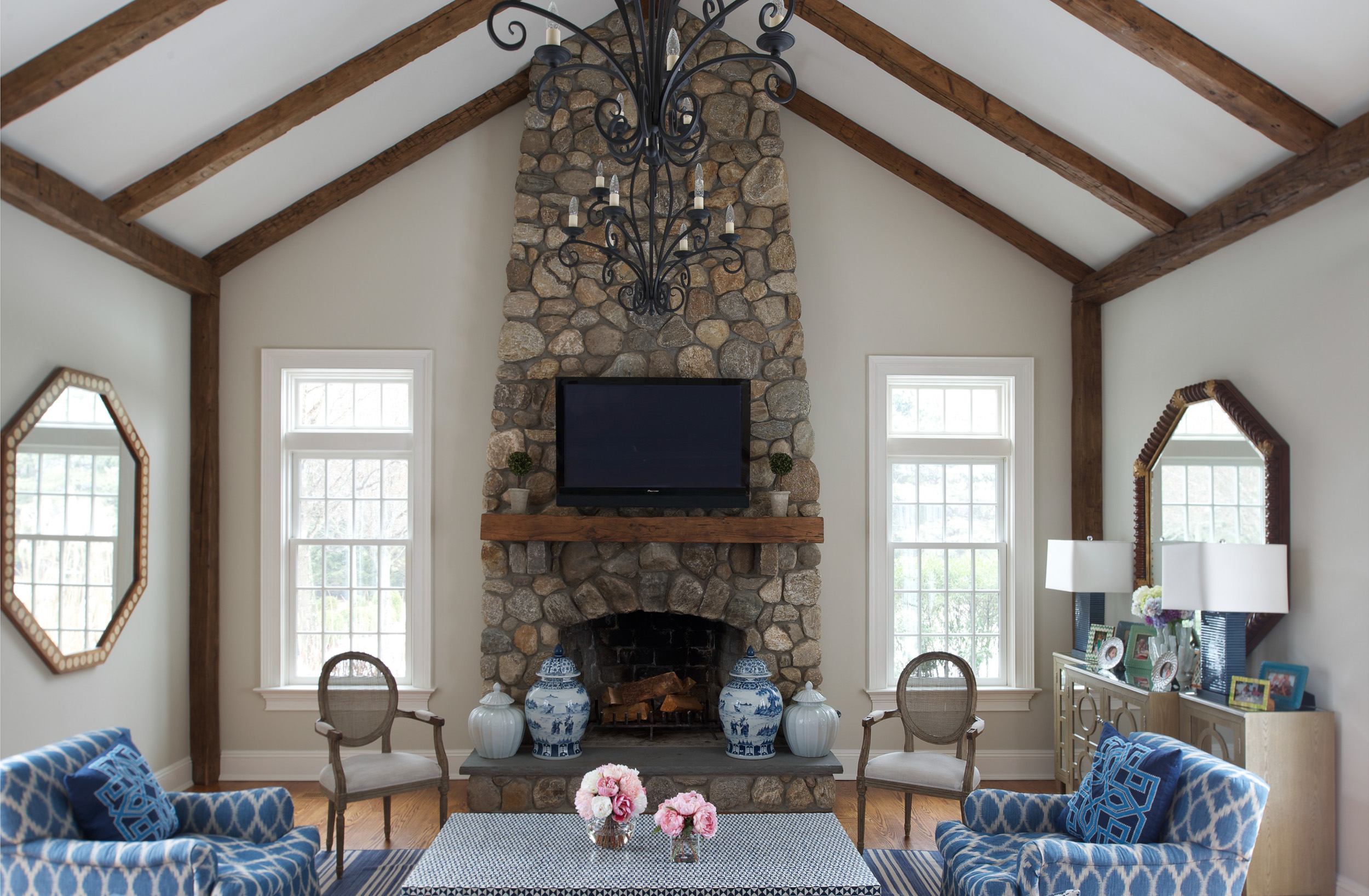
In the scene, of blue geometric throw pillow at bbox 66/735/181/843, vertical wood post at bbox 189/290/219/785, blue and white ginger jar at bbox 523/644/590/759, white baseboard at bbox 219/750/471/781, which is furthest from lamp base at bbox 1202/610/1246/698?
vertical wood post at bbox 189/290/219/785

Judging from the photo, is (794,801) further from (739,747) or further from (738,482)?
(738,482)

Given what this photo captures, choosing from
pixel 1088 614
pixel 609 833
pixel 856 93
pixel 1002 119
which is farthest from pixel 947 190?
pixel 609 833

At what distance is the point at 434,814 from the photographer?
468 cm

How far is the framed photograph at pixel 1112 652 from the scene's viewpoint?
4398 mm

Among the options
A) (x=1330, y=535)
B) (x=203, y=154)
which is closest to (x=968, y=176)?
(x=1330, y=535)

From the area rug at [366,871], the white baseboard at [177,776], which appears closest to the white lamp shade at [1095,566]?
the area rug at [366,871]

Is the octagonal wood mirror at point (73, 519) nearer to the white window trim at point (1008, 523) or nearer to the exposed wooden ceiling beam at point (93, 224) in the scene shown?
the exposed wooden ceiling beam at point (93, 224)

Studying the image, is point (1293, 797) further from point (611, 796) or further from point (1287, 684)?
point (611, 796)

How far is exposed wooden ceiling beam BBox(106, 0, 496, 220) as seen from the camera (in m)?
4.18

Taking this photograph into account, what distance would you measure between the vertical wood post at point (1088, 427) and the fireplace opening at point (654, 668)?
2184 millimetres

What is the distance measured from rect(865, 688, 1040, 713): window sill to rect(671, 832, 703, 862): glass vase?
2.45m

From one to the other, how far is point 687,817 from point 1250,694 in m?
2.33

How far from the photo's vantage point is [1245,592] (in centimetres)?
360

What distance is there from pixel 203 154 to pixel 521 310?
1692mm
